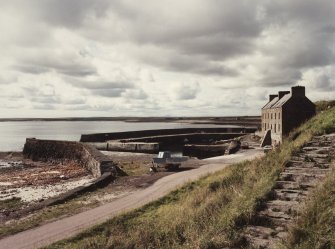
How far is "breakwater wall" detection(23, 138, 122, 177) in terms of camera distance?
32.8 metres

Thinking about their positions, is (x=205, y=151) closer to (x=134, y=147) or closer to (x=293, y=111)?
(x=134, y=147)

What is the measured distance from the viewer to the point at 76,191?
24.0 meters

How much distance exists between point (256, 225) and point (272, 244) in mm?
1257

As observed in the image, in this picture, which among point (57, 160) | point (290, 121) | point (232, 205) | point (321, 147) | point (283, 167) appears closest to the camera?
point (232, 205)

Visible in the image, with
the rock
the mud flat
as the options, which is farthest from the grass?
the rock

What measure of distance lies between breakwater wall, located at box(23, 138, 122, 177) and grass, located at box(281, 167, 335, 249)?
21.2 metres

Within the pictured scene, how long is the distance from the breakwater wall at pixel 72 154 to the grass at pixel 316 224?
2116 cm

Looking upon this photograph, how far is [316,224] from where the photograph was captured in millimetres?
9680

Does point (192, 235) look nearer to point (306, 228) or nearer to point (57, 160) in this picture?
point (306, 228)

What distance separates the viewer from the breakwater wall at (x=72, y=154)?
3278 centimetres

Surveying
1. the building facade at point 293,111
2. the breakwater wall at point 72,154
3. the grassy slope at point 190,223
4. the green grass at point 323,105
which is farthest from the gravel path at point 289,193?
the building facade at point 293,111

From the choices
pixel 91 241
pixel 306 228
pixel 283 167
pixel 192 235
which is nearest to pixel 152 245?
pixel 192 235

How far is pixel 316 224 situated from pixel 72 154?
44596 millimetres

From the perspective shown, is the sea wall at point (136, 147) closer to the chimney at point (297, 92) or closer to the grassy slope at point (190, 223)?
the chimney at point (297, 92)
